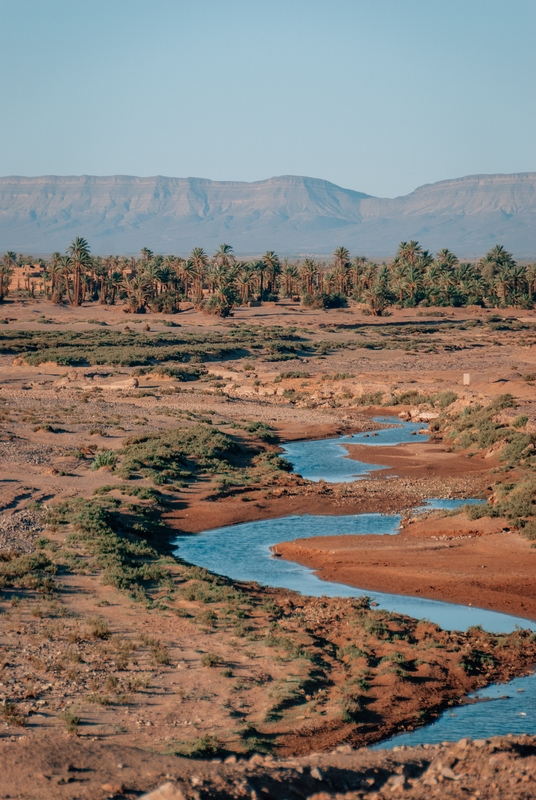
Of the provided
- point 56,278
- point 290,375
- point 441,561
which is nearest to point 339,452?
point 441,561

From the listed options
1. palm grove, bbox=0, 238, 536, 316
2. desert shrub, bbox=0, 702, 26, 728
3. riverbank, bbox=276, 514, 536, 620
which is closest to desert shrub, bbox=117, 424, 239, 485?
riverbank, bbox=276, 514, 536, 620

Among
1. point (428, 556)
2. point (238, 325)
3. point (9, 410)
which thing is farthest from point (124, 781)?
point (238, 325)

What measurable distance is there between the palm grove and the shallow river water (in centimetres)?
7188

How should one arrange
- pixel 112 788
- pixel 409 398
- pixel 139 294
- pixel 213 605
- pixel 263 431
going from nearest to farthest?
pixel 112 788 < pixel 213 605 < pixel 263 431 < pixel 409 398 < pixel 139 294

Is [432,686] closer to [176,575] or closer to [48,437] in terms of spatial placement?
[176,575]

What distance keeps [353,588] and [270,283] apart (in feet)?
372

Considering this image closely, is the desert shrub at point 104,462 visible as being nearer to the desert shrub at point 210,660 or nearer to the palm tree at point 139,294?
the desert shrub at point 210,660

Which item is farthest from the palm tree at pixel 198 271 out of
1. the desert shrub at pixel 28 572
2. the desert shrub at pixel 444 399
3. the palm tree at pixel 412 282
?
the desert shrub at pixel 28 572

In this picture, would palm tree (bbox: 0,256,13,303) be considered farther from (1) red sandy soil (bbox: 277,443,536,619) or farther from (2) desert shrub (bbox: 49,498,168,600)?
(1) red sandy soil (bbox: 277,443,536,619)

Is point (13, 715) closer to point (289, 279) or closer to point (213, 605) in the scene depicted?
point (213, 605)

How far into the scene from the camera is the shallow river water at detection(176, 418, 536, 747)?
15.0m

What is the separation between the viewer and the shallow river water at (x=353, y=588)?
15.0m

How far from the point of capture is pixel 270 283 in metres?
134

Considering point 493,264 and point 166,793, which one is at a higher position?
point 493,264
